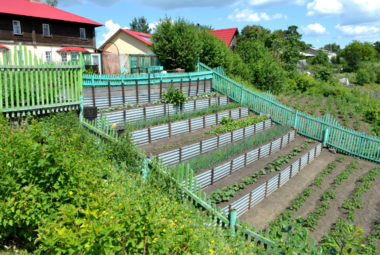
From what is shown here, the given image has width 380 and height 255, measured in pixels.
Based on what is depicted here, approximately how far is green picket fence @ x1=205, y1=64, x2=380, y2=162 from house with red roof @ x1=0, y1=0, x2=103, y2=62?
13029mm

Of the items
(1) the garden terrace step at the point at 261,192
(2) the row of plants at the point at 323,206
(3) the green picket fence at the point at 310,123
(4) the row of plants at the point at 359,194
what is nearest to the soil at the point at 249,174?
(1) the garden terrace step at the point at 261,192

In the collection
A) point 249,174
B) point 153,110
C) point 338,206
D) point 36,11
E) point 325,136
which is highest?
point 36,11

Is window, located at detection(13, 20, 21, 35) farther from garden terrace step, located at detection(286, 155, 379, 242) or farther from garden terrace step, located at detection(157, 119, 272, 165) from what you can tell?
garden terrace step, located at detection(286, 155, 379, 242)

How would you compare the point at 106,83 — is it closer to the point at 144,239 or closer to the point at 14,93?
the point at 14,93

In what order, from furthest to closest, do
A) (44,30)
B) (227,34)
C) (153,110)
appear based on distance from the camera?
1. (227,34)
2. (44,30)
3. (153,110)

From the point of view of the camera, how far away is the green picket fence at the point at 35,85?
720 centimetres

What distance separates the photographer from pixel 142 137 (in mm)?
9828

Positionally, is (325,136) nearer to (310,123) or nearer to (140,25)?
(310,123)

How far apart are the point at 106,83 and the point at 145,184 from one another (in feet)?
23.1

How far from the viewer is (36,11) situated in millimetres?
25344

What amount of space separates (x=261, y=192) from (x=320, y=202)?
74.0 inches

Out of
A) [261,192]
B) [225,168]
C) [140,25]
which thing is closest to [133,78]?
[225,168]

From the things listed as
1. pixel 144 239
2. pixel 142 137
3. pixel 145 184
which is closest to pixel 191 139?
pixel 142 137

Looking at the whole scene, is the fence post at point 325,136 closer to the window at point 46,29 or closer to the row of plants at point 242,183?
the row of plants at point 242,183
